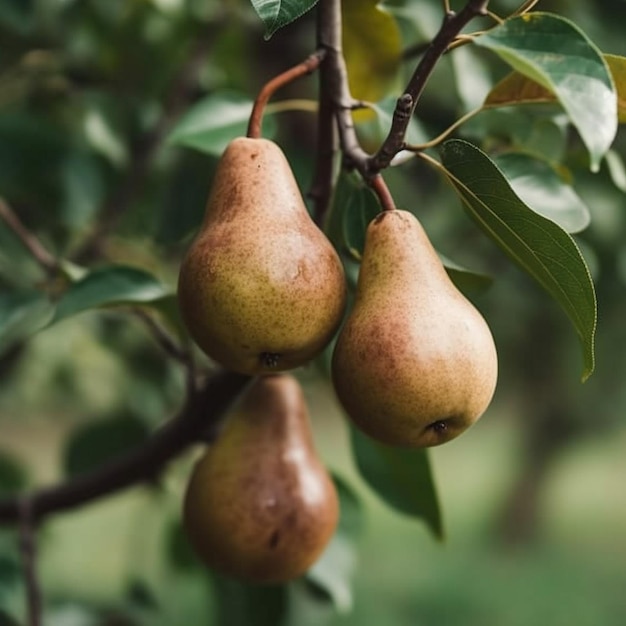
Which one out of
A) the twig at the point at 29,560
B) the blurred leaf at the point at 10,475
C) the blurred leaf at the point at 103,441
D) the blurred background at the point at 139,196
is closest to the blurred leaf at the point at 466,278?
the blurred background at the point at 139,196

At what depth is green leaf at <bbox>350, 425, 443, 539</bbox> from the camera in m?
0.98

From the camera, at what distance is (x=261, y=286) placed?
2.08 feet

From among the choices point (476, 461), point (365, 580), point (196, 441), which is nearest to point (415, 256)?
point (196, 441)

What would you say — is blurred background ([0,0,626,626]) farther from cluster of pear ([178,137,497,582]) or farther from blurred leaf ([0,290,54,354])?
cluster of pear ([178,137,497,582])

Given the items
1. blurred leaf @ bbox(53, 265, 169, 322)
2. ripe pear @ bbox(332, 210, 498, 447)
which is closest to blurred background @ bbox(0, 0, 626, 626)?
blurred leaf @ bbox(53, 265, 169, 322)

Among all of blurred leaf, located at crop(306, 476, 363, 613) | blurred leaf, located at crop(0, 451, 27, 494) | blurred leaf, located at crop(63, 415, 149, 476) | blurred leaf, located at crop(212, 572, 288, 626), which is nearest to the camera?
blurred leaf, located at crop(306, 476, 363, 613)

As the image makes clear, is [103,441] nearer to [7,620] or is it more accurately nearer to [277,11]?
[7,620]

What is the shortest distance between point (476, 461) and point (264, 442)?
288 inches

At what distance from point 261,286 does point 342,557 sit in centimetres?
62

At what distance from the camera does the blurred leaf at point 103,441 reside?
1.50m

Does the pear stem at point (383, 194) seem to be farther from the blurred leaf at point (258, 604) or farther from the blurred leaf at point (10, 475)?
the blurred leaf at point (10, 475)

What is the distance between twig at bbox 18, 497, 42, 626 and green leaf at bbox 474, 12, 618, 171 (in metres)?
0.70

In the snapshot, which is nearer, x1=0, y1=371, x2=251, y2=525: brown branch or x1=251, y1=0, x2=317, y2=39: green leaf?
x1=251, y1=0, x2=317, y2=39: green leaf

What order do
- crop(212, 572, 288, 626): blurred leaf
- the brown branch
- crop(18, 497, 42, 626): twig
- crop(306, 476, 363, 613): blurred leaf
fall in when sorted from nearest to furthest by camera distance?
the brown branch
crop(18, 497, 42, 626): twig
crop(306, 476, 363, 613): blurred leaf
crop(212, 572, 288, 626): blurred leaf
